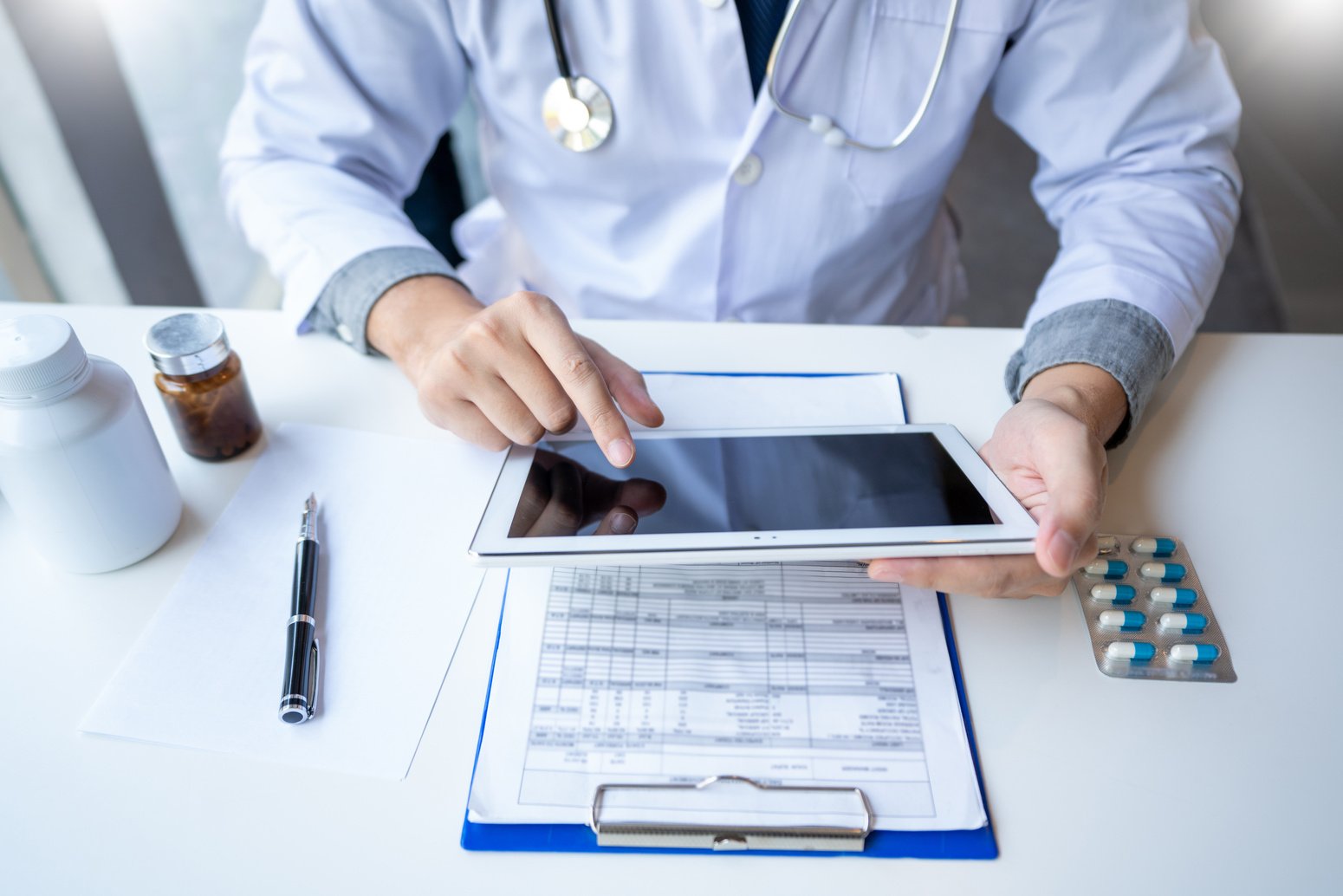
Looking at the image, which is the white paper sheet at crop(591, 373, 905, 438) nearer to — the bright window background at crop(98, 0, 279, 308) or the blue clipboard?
the blue clipboard

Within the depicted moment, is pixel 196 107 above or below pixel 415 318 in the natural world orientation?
below

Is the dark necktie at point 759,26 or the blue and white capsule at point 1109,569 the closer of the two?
the blue and white capsule at point 1109,569

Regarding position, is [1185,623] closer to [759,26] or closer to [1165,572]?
[1165,572]

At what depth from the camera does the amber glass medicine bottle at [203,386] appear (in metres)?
0.61

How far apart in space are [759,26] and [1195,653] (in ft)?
2.10

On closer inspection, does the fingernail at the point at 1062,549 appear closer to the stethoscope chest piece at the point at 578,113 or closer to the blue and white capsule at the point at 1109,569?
the blue and white capsule at the point at 1109,569

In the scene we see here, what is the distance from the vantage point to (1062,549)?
1.67ft

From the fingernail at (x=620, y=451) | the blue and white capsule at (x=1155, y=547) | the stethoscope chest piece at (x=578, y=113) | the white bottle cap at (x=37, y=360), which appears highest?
the white bottle cap at (x=37, y=360)

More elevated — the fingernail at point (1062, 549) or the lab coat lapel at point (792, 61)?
the lab coat lapel at point (792, 61)

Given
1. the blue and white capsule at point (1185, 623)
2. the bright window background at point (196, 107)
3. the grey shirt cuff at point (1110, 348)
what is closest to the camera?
the blue and white capsule at point (1185, 623)

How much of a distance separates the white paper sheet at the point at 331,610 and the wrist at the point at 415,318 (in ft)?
0.27

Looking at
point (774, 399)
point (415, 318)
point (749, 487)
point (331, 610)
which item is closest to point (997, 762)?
point (749, 487)

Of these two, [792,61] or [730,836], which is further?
[792,61]

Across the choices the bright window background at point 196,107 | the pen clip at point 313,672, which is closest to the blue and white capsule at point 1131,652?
the pen clip at point 313,672
